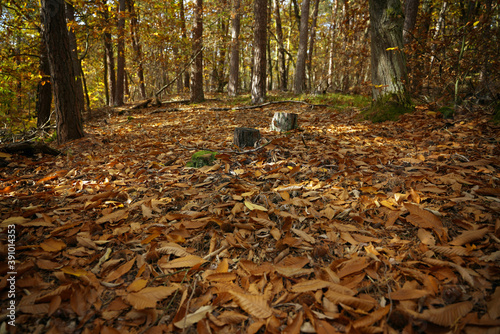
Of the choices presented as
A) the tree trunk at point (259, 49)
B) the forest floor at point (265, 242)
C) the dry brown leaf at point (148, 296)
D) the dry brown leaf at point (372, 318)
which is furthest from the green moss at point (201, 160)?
the tree trunk at point (259, 49)

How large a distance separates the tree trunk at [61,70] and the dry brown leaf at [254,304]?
207 inches

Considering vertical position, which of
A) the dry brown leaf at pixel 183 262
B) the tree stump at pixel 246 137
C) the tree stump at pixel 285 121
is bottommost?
the dry brown leaf at pixel 183 262

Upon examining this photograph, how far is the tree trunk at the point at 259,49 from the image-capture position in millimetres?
7922

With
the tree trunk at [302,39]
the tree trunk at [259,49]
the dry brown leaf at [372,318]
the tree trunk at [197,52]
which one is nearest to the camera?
the dry brown leaf at [372,318]

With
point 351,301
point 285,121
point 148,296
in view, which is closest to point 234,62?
point 285,121

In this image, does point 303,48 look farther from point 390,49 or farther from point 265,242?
point 265,242

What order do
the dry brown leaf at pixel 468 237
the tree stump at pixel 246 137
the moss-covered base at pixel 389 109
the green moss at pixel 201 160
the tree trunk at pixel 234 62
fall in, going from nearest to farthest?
the dry brown leaf at pixel 468 237 < the green moss at pixel 201 160 < the tree stump at pixel 246 137 < the moss-covered base at pixel 389 109 < the tree trunk at pixel 234 62

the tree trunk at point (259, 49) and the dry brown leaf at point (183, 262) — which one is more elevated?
the tree trunk at point (259, 49)

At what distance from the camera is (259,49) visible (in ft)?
26.4

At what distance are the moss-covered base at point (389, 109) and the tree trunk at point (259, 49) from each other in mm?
4253

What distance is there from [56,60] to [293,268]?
5581 mm

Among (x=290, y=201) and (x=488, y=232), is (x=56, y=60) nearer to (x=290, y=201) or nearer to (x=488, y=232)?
(x=290, y=201)

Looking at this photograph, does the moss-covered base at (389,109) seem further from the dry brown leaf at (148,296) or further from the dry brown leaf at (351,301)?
the dry brown leaf at (148,296)

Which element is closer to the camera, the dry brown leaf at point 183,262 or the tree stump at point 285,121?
the dry brown leaf at point 183,262
